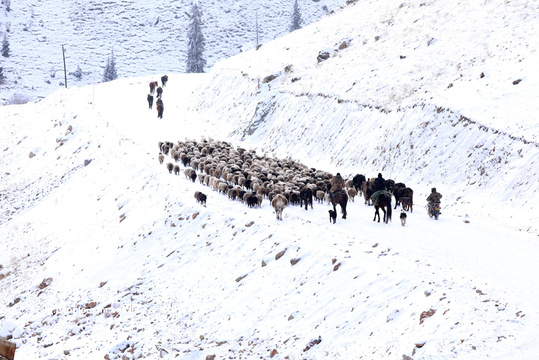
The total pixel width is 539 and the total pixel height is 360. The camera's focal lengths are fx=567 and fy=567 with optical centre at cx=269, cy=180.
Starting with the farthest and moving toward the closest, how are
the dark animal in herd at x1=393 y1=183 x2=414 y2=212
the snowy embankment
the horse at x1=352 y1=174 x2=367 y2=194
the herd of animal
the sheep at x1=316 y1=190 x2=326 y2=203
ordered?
the horse at x1=352 y1=174 x2=367 y2=194 < the sheep at x1=316 y1=190 x2=326 y2=203 < the herd of animal < the dark animal in herd at x1=393 y1=183 x2=414 y2=212 < the snowy embankment

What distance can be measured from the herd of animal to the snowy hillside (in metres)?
61.7

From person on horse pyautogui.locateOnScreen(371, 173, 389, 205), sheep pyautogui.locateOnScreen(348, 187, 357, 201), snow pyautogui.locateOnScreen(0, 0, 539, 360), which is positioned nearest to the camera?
snow pyautogui.locateOnScreen(0, 0, 539, 360)

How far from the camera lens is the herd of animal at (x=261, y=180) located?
22641mm

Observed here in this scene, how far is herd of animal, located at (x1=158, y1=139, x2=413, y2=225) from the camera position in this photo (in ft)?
74.3

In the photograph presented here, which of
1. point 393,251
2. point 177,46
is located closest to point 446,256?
point 393,251

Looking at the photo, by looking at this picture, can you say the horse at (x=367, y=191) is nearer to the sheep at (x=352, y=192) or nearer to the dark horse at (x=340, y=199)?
the sheep at (x=352, y=192)

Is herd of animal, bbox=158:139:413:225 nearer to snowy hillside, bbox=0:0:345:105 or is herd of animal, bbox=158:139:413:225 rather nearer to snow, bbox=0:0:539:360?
snow, bbox=0:0:539:360

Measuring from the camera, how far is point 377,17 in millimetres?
49188

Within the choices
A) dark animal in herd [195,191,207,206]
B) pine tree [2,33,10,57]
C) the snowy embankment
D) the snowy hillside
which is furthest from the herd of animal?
pine tree [2,33,10,57]

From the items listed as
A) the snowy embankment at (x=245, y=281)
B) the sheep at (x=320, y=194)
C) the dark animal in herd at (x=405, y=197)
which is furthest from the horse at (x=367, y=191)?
the sheep at (x=320, y=194)

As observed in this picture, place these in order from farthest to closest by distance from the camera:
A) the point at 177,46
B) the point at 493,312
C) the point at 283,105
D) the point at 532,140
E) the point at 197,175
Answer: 1. the point at 177,46
2. the point at 283,105
3. the point at 197,175
4. the point at 532,140
5. the point at 493,312

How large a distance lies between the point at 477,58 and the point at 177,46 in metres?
78.7

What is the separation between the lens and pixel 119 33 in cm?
10538

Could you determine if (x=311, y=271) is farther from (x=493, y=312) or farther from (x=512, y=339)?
(x=512, y=339)
